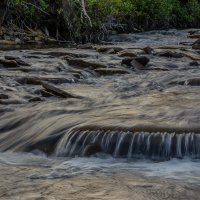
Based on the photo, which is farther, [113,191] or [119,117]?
[119,117]

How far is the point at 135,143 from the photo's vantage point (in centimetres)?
479

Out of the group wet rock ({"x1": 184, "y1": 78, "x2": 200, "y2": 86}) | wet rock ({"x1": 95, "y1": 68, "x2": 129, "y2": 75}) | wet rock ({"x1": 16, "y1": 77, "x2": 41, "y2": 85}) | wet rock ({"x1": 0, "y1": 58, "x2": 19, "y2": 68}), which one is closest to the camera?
wet rock ({"x1": 184, "y1": 78, "x2": 200, "y2": 86})

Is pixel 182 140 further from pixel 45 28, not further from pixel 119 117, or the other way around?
pixel 45 28

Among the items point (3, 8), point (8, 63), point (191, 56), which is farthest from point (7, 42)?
point (191, 56)

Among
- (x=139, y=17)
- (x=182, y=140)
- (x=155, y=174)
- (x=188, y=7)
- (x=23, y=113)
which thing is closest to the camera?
(x=155, y=174)

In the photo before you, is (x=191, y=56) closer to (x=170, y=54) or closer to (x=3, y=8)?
(x=170, y=54)

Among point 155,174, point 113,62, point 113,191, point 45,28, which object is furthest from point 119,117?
point 45,28

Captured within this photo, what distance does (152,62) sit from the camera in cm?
1164

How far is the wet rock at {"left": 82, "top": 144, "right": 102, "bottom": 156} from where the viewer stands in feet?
16.0

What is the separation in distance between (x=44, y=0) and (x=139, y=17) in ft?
25.3

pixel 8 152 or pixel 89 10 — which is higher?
pixel 89 10

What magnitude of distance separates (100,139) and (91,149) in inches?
5.2

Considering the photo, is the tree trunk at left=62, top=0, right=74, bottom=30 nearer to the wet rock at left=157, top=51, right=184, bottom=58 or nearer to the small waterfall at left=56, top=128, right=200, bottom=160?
the wet rock at left=157, top=51, right=184, bottom=58

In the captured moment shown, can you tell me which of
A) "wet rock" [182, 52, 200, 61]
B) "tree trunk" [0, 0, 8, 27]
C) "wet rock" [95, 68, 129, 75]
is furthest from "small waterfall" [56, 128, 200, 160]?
"tree trunk" [0, 0, 8, 27]
